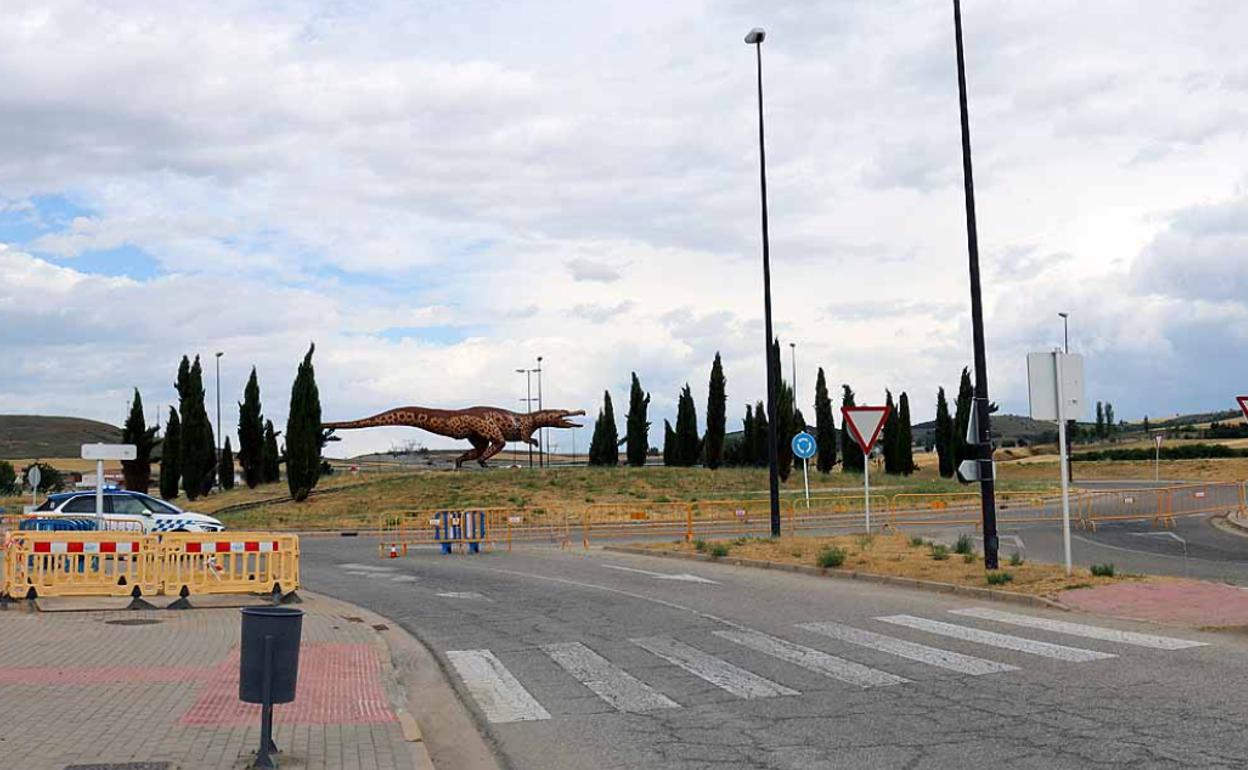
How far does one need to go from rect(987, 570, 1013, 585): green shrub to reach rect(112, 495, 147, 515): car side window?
20139mm

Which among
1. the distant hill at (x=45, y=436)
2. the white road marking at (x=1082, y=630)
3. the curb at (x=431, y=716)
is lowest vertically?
the curb at (x=431, y=716)

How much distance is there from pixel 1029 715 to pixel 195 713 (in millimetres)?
6249

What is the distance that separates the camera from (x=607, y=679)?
36.3ft

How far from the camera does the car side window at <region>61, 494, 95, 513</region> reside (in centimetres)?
2872

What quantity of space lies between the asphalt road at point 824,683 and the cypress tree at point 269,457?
6191 cm

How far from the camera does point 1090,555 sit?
25781 millimetres

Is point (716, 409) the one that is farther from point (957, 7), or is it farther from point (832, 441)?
point (957, 7)

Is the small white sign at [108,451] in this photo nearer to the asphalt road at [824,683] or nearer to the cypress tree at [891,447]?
A: the asphalt road at [824,683]

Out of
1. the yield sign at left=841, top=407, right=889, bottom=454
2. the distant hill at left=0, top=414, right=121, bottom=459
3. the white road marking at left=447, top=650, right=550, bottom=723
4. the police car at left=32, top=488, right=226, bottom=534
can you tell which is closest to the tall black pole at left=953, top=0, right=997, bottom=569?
the yield sign at left=841, top=407, right=889, bottom=454

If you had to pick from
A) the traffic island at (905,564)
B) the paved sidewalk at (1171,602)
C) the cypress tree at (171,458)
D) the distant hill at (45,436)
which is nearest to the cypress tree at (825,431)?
the cypress tree at (171,458)

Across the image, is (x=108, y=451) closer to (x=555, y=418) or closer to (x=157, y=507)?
(x=157, y=507)

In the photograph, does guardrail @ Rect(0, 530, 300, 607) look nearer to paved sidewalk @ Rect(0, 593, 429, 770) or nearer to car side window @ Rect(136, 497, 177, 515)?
paved sidewalk @ Rect(0, 593, 429, 770)

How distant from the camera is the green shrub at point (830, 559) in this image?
2028 centimetres

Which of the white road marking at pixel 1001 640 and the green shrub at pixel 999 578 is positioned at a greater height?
the green shrub at pixel 999 578
